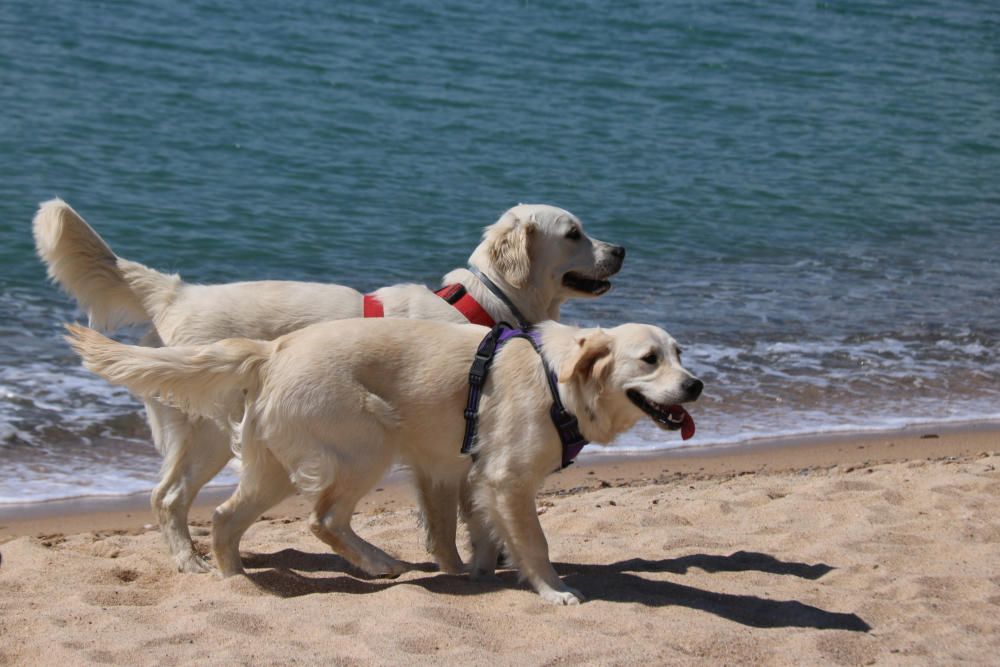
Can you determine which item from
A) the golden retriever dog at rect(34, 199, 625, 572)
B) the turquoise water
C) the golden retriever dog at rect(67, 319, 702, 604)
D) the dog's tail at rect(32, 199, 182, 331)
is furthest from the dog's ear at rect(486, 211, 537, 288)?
the turquoise water

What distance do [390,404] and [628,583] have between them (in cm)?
130

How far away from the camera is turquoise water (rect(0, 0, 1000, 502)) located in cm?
964

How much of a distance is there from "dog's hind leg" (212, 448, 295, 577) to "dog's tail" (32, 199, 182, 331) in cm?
100

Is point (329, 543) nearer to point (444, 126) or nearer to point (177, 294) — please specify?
point (177, 294)

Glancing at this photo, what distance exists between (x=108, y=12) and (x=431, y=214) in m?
8.09

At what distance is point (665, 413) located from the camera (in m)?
5.39

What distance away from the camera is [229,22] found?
65.4 ft

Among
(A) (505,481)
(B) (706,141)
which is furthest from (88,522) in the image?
(B) (706,141)

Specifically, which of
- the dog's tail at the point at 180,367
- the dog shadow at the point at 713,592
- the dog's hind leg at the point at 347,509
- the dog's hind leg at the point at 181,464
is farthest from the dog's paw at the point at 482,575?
the dog's tail at the point at 180,367

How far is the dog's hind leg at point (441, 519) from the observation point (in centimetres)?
585

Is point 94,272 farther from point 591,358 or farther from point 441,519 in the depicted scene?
point 591,358

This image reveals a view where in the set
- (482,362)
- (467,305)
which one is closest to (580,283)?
(467,305)

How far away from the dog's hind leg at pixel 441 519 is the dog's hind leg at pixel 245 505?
642 mm

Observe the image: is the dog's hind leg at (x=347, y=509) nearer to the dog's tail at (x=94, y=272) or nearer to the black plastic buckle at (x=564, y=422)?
the black plastic buckle at (x=564, y=422)
